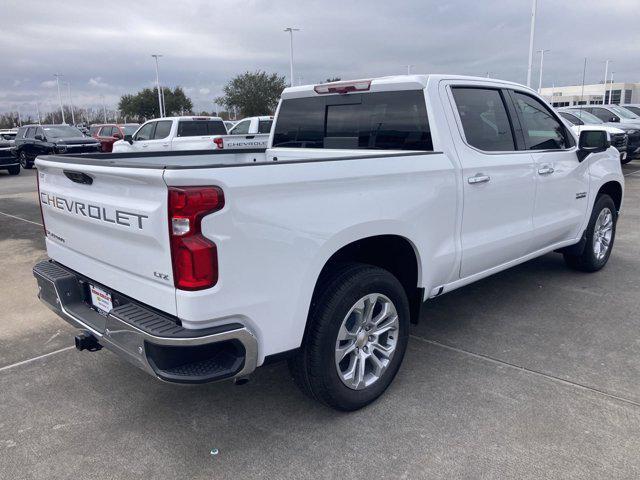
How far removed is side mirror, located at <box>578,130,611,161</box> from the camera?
15.8 ft

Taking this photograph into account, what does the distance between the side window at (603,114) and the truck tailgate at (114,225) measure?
56.9ft

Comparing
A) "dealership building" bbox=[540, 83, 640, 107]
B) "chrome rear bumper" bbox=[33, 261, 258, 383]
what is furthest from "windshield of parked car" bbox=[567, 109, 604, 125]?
"dealership building" bbox=[540, 83, 640, 107]

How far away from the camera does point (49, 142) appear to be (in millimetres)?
20156

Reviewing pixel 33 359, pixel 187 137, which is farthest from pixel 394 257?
pixel 187 137

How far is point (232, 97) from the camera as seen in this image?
160 feet

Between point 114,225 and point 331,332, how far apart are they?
1.22 m

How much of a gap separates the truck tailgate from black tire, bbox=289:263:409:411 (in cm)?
79

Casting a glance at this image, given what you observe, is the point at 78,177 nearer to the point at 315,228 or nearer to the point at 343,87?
the point at 315,228

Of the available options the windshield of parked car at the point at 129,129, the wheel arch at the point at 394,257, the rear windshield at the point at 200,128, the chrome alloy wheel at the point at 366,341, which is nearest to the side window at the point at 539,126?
the wheel arch at the point at 394,257

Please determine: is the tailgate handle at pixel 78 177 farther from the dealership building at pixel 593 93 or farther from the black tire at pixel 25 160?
the dealership building at pixel 593 93

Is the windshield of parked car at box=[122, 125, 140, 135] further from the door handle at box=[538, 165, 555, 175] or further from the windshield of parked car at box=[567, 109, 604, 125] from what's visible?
the door handle at box=[538, 165, 555, 175]

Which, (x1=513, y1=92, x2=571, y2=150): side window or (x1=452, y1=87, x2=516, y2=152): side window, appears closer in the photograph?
(x1=452, y1=87, x2=516, y2=152): side window

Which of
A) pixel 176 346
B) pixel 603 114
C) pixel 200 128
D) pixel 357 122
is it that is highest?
pixel 357 122

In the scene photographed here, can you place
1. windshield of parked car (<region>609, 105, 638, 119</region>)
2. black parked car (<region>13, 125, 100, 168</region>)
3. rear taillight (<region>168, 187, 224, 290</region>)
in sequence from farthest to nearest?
black parked car (<region>13, 125, 100, 168</region>) → windshield of parked car (<region>609, 105, 638, 119</region>) → rear taillight (<region>168, 187, 224, 290</region>)
